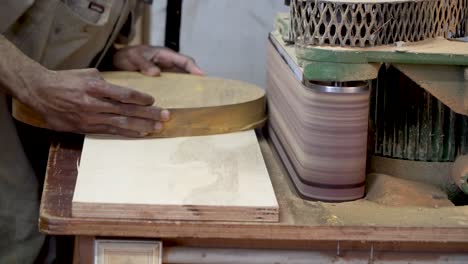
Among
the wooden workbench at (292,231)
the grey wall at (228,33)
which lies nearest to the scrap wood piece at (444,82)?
the wooden workbench at (292,231)

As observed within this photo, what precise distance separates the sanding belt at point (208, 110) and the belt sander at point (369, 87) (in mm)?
152

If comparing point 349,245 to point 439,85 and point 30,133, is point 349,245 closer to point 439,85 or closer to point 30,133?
point 439,85

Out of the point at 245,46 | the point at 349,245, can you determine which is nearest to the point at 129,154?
the point at 349,245

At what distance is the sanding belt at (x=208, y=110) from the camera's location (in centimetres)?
122

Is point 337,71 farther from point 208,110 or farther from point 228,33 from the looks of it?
point 228,33

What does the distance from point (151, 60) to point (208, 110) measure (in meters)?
0.45

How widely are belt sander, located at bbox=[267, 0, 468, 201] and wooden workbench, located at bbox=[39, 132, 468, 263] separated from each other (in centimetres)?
7

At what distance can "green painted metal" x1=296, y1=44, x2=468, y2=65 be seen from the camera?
0.99 meters

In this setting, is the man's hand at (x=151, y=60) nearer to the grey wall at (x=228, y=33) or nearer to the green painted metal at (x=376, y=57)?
the grey wall at (x=228, y=33)

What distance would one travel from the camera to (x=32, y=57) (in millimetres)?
1393

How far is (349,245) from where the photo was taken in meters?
0.97

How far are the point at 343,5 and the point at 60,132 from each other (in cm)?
56

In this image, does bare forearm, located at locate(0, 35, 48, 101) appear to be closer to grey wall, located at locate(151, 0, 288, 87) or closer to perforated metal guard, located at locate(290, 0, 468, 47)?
perforated metal guard, located at locate(290, 0, 468, 47)

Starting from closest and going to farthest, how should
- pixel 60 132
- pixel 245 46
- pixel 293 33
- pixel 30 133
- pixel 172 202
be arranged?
1. pixel 172 202
2. pixel 293 33
3. pixel 60 132
4. pixel 30 133
5. pixel 245 46
